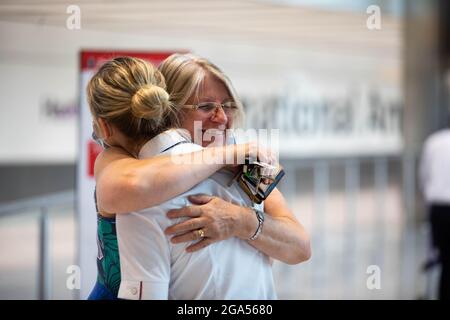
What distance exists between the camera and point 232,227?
123 cm

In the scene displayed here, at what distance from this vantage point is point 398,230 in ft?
20.8

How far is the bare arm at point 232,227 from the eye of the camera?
121cm

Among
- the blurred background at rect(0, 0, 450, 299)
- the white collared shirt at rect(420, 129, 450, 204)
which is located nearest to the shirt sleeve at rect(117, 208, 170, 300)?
the blurred background at rect(0, 0, 450, 299)

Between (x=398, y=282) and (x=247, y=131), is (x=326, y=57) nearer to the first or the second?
(x=398, y=282)

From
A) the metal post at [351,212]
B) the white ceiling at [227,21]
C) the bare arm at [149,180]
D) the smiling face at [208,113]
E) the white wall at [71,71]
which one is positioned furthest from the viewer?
the metal post at [351,212]

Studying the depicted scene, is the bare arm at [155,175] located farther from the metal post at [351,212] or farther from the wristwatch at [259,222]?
the metal post at [351,212]

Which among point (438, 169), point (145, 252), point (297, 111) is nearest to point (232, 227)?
point (145, 252)

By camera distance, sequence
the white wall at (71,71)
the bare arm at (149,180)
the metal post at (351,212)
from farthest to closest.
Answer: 1. the metal post at (351,212)
2. the white wall at (71,71)
3. the bare arm at (149,180)

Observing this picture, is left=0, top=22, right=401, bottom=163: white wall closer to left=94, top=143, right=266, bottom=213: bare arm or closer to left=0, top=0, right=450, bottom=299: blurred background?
left=0, top=0, right=450, bottom=299: blurred background

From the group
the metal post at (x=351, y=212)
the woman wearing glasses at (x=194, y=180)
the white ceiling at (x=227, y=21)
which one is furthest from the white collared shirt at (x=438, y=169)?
the woman wearing glasses at (x=194, y=180)

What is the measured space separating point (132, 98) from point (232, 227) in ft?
0.95

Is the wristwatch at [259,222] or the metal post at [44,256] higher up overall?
the wristwatch at [259,222]

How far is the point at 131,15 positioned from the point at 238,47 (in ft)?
7.00

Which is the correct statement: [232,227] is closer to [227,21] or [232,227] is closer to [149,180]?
[149,180]
